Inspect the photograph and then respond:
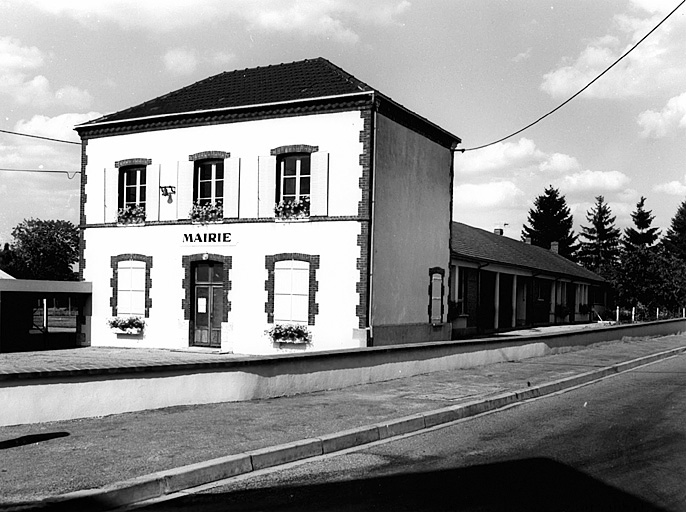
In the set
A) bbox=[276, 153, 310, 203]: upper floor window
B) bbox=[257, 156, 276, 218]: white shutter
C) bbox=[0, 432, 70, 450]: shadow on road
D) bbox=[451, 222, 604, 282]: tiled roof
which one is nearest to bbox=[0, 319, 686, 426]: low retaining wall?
bbox=[0, 432, 70, 450]: shadow on road

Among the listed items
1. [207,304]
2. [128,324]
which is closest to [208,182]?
[207,304]

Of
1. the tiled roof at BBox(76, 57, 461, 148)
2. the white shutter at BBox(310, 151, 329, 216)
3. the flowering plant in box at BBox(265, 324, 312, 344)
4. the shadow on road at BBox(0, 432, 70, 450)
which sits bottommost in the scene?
the shadow on road at BBox(0, 432, 70, 450)

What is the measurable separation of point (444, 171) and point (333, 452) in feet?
58.1

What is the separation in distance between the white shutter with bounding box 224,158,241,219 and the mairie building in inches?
1.4

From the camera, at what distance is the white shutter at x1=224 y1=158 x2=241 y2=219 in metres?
22.0

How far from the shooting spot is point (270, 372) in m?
11.5

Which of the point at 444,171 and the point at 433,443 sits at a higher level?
the point at 444,171

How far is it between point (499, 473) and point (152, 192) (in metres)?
18.6

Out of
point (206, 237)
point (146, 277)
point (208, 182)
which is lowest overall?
point (146, 277)

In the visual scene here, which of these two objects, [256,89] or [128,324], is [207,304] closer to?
[128,324]

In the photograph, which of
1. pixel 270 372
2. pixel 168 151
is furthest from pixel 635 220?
pixel 270 372

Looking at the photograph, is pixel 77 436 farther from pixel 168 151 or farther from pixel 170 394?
pixel 168 151

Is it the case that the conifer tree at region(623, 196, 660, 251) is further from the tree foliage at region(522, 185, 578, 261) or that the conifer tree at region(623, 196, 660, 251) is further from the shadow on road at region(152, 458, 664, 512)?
the shadow on road at region(152, 458, 664, 512)

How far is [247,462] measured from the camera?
23.7ft
